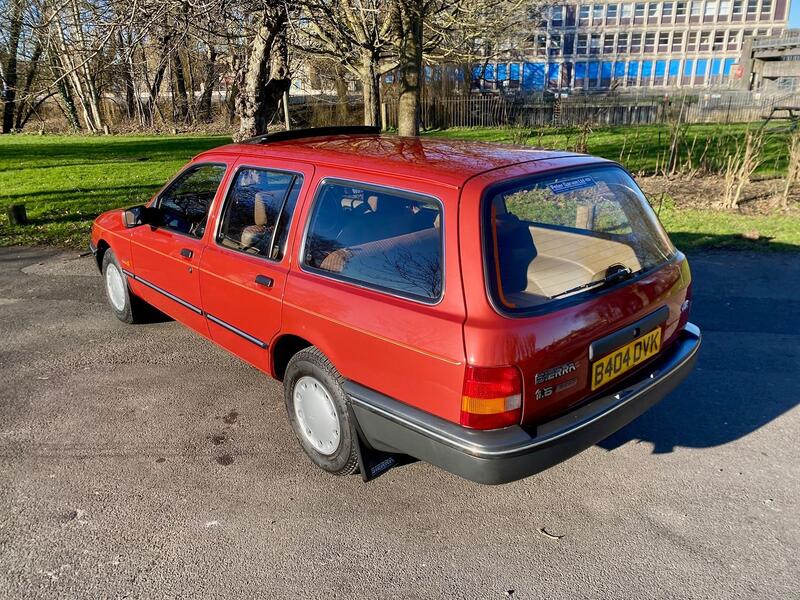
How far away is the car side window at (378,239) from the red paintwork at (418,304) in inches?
2.3

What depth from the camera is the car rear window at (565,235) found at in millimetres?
2521

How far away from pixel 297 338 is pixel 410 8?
6547 mm

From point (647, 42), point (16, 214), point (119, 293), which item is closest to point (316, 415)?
point (119, 293)

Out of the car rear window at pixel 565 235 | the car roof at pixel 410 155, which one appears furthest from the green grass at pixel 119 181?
the car roof at pixel 410 155

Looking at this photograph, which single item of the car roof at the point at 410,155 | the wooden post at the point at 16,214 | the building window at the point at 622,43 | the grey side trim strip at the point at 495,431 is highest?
the building window at the point at 622,43

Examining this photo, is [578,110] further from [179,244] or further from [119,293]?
[179,244]

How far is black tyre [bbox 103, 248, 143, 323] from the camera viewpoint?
17.0 ft

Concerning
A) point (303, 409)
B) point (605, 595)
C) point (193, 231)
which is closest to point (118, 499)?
point (303, 409)

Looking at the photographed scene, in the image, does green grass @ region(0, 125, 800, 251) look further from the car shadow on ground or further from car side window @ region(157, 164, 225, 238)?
car side window @ region(157, 164, 225, 238)

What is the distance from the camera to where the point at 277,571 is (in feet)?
8.33

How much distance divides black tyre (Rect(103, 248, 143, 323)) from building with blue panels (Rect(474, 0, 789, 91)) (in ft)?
210

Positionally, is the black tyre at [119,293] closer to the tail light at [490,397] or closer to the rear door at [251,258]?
the rear door at [251,258]

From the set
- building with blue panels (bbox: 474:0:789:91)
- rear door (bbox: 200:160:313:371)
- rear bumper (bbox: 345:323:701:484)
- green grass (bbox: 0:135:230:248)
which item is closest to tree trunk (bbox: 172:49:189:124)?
green grass (bbox: 0:135:230:248)

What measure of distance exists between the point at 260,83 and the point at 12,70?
19.4 meters
